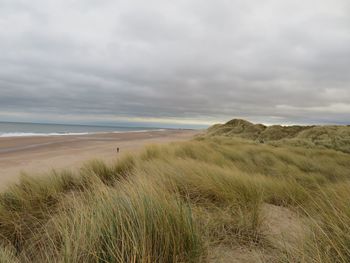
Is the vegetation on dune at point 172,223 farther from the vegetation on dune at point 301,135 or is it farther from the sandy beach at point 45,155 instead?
the vegetation on dune at point 301,135

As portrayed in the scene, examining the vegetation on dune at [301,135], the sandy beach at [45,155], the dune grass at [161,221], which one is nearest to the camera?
the dune grass at [161,221]

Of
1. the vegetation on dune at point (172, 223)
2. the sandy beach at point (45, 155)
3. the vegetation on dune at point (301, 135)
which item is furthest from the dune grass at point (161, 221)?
the vegetation on dune at point (301, 135)

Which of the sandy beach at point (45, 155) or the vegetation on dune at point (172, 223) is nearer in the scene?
the vegetation on dune at point (172, 223)

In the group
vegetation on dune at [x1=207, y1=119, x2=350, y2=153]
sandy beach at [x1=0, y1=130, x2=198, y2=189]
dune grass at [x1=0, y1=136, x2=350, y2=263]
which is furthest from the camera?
vegetation on dune at [x1=207, y1=119, x2=350, y2=153]

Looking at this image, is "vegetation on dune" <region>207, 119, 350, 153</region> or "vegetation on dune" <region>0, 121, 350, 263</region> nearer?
"vegetation on dune" <region>0, 121, 350, 263</region>

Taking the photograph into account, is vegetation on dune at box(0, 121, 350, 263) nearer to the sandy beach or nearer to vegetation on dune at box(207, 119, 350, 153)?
the sandy beach

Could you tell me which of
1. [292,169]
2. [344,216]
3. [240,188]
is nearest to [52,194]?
[240,188]

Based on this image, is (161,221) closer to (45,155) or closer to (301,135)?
(45,155)

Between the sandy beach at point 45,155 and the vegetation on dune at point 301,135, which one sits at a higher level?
the vegetation on dune at point 301,135

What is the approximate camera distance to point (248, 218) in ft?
8.80

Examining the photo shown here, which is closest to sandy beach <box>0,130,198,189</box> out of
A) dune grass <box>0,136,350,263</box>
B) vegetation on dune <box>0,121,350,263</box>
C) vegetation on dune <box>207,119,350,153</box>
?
dune grass <box>0,136,350,263</box>

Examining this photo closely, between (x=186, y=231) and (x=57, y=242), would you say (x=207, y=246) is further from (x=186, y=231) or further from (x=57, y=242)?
(x=57, y=242)

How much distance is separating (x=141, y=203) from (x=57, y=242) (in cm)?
88

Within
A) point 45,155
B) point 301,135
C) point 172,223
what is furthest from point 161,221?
point 301,135
